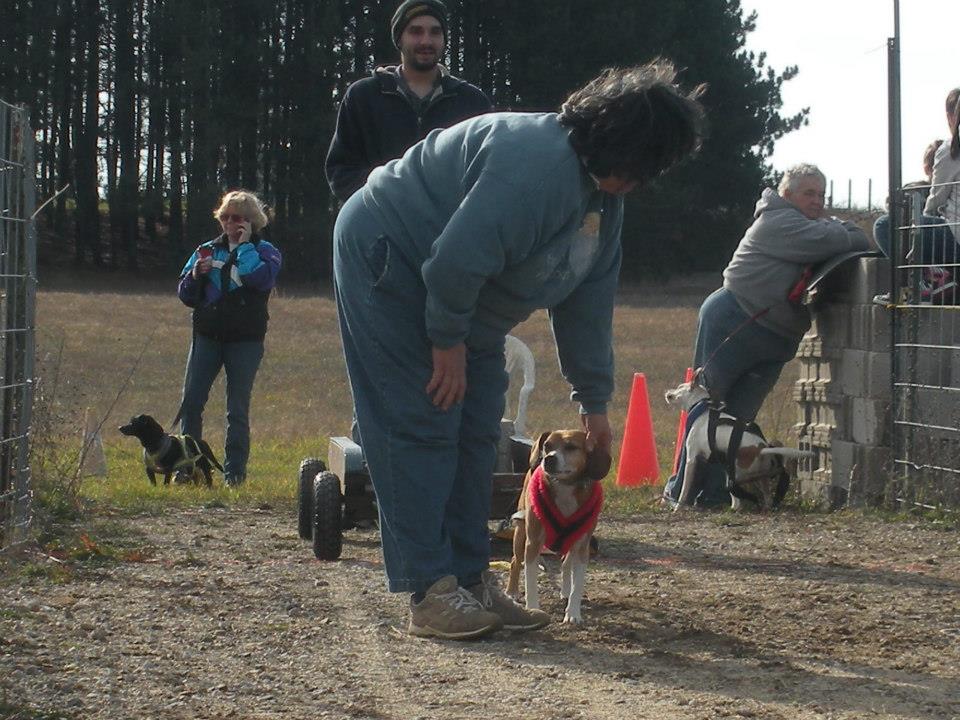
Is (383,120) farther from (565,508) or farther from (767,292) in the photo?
(767,292)

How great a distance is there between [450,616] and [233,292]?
543cm

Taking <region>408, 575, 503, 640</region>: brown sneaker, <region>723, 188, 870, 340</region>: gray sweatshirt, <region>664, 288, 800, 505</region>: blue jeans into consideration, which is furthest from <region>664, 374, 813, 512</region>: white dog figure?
<region>408, 575, 503, 640</region>: brown sneaker

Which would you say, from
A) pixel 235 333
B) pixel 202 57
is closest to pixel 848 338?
pixel 235 333

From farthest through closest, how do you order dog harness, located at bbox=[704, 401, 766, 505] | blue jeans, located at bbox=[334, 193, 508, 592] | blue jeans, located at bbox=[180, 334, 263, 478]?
blue jeans, located at bbox=[180, 334, 263, 478]
dog harness, located at bbox=[704, 401, 766, 505]
blue jeans, located at bbox=[334, 193, 508, 592]

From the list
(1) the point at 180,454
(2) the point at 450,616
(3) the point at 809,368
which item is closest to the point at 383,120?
(2) the point at 450,616

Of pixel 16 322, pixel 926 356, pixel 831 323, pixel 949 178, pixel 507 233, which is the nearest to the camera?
pixel 507 233

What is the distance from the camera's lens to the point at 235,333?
1012 cm

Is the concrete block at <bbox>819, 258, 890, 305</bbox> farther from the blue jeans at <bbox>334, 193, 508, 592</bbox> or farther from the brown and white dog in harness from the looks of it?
the blue jeans at <bbox>334, 193, 508, 592</bbox>

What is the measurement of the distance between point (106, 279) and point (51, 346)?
83.7 feet

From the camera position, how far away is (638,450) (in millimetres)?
11312

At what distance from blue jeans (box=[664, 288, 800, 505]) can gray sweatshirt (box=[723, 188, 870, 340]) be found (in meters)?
0.08

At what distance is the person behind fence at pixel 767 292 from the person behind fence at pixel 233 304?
299 centimetres

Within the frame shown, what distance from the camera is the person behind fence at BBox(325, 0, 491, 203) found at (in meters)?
6.60

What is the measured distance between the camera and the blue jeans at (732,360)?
9039 millimetres
